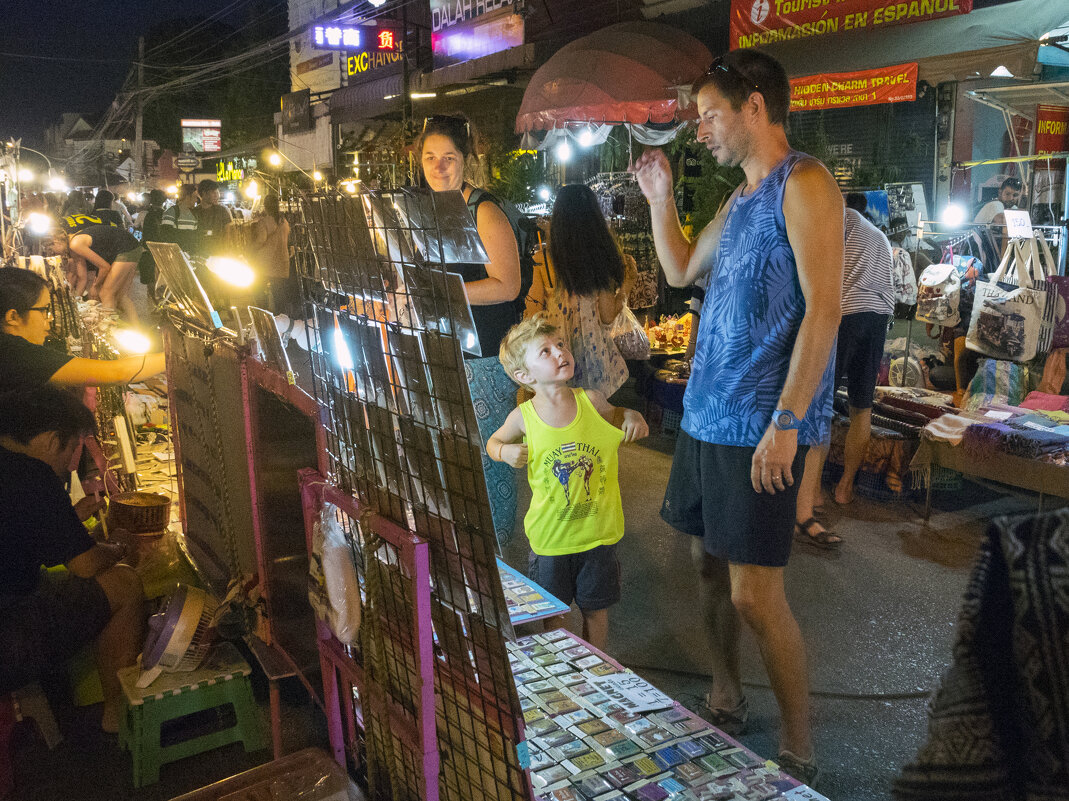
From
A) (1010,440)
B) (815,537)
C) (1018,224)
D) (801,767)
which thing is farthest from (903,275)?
(801,767)

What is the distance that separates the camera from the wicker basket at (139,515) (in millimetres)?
4207

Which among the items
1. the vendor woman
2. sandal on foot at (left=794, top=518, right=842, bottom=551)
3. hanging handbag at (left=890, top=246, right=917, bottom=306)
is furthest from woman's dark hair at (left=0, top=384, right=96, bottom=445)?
hanging handbag at (left=890, top=246, right=917, bottom=306)

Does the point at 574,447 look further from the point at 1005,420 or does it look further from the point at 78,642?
the point at 1005,420

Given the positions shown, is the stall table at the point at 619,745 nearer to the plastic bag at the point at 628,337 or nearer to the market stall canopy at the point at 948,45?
the plastic bag at the point at 628,337

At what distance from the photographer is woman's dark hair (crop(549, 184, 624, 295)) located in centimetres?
395

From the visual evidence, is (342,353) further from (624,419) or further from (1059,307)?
(1059,307)

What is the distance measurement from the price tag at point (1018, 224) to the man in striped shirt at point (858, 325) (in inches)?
56.2

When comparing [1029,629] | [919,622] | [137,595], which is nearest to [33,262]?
[137,595]

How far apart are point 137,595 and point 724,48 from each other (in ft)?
29.1

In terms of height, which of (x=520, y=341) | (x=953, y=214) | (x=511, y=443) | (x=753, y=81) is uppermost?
(x=753, y=81)

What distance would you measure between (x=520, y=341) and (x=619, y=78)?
5.13 metres

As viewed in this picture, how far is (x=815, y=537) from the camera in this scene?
4992mm

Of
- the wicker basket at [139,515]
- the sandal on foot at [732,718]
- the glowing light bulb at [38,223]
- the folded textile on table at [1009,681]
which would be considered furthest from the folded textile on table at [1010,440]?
the glowing light bulb at [38,223]

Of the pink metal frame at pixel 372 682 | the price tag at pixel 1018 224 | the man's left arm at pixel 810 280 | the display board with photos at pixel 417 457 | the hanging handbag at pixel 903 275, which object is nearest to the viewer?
the display board with photos at pixel 417 457
